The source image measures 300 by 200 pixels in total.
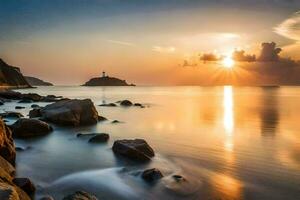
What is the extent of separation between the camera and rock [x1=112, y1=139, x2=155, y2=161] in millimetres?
18531

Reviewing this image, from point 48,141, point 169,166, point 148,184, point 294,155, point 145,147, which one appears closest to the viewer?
point 148,184

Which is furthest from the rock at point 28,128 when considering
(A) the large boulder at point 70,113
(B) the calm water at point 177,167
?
(A) the large boulder at point 70,113

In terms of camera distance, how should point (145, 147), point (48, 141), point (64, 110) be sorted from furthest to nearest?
point (64, 110), point (48, 141), point (145, 147)

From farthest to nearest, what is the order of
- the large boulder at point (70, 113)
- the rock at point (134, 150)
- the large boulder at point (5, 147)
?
the large boulder at point (70, 113) < the rock at point (134, 150) < the large boulder at point (5, 147)

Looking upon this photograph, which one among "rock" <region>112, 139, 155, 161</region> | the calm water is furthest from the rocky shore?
the calm water

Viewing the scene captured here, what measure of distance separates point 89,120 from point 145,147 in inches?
659

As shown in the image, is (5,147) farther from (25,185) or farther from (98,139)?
(98,139)

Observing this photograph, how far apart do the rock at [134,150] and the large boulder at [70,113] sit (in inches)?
535

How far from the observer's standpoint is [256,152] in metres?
22.5

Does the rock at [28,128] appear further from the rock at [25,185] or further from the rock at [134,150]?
the rock at [25,185]

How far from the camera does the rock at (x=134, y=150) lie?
18.5m

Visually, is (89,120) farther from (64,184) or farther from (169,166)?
(64,184)

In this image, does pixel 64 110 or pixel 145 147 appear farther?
pixel 64 110

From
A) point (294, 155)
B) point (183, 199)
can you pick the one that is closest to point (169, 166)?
point (183, 199)
